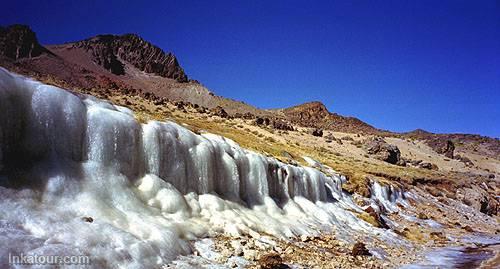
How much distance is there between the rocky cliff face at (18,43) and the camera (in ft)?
270

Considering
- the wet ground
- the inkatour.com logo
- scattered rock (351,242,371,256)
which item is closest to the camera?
the inkatour.com logo

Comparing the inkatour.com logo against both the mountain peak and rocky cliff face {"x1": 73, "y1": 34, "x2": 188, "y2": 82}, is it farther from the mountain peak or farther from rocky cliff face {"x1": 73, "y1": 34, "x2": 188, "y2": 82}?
the mountain peak

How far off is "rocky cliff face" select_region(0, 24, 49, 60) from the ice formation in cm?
8295

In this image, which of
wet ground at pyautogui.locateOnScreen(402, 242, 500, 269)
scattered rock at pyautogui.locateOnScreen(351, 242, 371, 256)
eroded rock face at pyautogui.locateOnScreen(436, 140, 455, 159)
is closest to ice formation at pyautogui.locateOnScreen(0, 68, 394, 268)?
scattered rock at pyautogui.locateOnScreen(351, 242, 371, 256)

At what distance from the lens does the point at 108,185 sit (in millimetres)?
10836

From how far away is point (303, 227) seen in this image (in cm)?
1630

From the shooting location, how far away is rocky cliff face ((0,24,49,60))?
8238 cm

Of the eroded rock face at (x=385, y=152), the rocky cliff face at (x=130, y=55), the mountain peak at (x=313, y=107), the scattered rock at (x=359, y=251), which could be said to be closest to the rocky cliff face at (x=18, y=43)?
the rocky cliff face at (x=130, y=55)

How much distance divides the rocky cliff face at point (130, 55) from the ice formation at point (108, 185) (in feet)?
340

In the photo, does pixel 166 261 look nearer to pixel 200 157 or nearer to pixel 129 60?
pixel 200 157

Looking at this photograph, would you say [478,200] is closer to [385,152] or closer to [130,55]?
[385,152]

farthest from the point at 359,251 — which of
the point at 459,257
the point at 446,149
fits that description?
the point at 446,149

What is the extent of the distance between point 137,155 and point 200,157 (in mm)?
2767

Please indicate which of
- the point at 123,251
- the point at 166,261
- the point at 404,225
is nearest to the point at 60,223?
the point at 123,251
